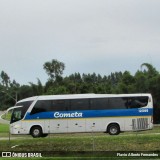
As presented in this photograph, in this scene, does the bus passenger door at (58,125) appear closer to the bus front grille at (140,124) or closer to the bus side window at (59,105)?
the bus side window at (59,105)

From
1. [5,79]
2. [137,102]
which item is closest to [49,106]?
[137,102]

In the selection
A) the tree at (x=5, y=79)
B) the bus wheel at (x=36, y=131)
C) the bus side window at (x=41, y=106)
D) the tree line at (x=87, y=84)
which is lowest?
the bus wheel at (x=36, y=131)

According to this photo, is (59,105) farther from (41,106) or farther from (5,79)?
(5,79)

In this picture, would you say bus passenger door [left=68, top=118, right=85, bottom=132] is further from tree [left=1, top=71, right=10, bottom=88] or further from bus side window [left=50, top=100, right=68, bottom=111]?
tree [left=1, top=71, right=10, bottom=88]

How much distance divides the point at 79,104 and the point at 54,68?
50818mm

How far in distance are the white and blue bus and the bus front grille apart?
70mm

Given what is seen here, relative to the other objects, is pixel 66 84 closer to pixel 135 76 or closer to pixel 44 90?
pixel 44 90

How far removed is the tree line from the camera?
49.2 m

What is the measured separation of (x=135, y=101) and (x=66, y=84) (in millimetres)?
50273

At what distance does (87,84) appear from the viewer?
259 ft

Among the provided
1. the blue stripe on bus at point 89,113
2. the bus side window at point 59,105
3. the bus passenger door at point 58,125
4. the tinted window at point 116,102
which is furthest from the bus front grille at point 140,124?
the bus side window at point 59,105

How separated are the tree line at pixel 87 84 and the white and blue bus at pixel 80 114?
60.7ft

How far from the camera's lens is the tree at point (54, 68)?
79.5 m

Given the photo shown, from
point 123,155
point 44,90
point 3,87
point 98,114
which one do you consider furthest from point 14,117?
point 3,87
